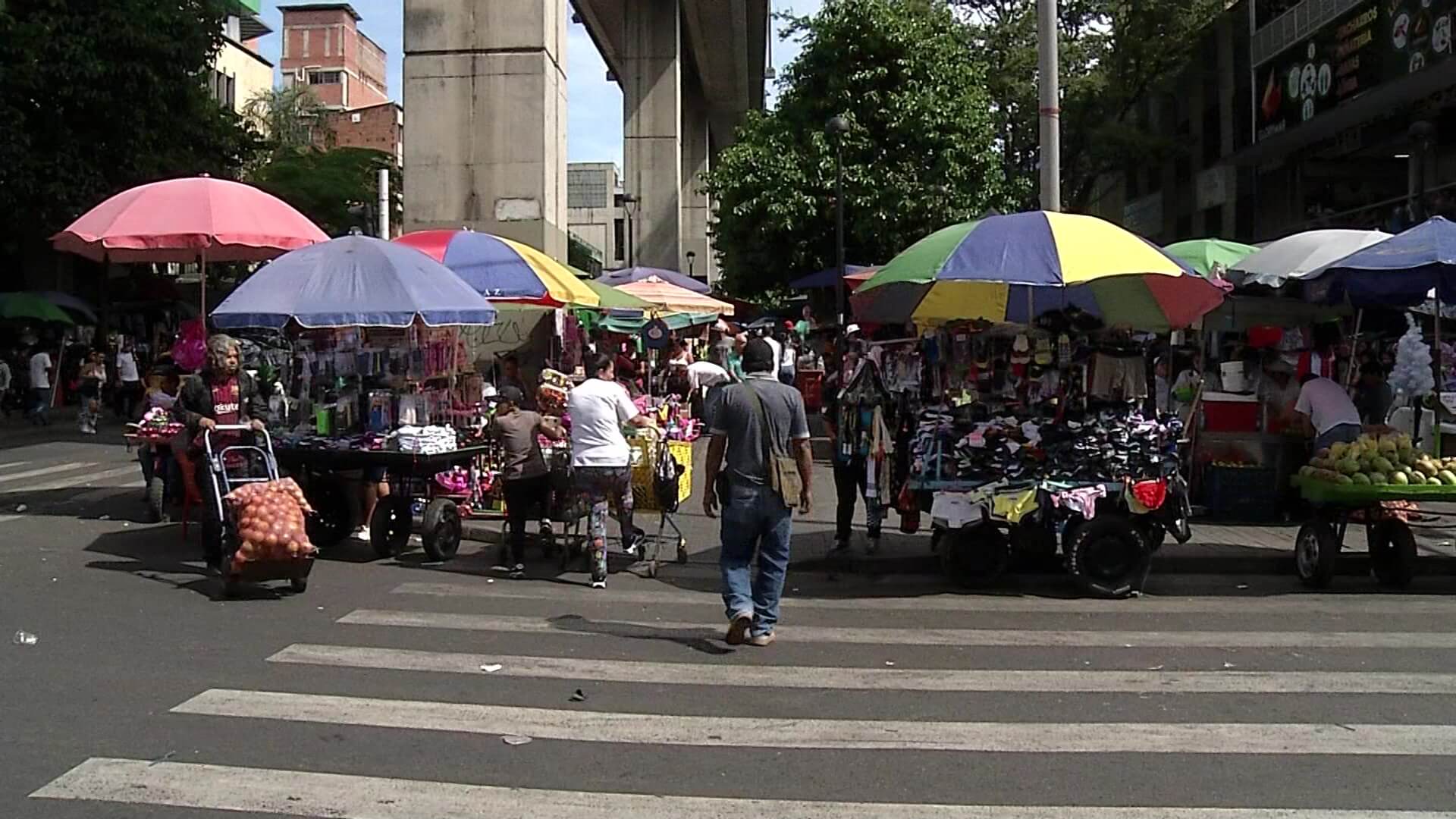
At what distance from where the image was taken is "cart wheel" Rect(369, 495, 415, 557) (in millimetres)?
10555

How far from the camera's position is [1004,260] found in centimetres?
892

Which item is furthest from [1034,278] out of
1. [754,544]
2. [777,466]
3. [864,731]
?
[864,731]

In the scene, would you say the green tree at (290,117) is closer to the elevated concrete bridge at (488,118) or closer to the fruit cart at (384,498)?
the elevated concrete bridge at (488,118)

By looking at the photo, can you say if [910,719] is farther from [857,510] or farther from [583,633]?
[857,510]

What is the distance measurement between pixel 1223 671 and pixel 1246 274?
20.2 feet

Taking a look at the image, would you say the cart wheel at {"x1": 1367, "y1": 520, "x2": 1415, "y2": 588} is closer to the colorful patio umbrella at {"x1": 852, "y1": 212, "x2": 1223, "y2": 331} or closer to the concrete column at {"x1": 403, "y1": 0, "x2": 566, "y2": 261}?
the colorful patio umbrella at {"x1": 852, "y1": 212, "x2": 1223, "y2": 331}

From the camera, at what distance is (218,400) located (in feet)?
32.2

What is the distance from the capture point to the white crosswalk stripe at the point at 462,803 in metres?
4.73

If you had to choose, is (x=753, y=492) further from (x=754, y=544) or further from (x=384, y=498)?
(x=384, y=498)

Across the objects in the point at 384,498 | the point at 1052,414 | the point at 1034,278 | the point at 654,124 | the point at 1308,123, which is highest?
the point at 654,124

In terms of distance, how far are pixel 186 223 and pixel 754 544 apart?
756 centimetres

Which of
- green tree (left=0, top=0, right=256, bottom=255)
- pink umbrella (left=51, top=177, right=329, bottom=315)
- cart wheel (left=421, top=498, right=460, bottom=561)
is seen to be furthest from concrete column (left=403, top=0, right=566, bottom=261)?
green tree (left=0, top=0, right=256, bottom=255)

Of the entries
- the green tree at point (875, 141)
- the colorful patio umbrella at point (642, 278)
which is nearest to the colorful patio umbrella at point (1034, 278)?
the colorful patio umbrella at point (642, 278)

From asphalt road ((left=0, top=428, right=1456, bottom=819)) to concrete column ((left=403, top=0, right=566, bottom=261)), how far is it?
8.41m
